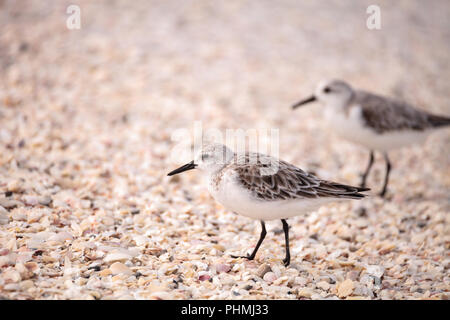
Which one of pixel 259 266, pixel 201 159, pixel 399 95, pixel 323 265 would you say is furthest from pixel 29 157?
pixel 399 95

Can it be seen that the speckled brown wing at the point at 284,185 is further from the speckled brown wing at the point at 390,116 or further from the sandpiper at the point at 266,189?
the speckled brown wing at the point at 390,116

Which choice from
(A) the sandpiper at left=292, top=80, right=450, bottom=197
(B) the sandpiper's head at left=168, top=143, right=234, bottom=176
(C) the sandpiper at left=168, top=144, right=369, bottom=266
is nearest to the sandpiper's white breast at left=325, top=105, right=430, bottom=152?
(A) the sandpiper at left=292, top=80, right=450, bottom=197

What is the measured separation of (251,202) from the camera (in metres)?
4.34

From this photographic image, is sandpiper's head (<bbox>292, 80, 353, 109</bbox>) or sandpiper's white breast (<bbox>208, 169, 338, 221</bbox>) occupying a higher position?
sandpiper's head (<bbox>292, 80, 353, 109</bbox>)

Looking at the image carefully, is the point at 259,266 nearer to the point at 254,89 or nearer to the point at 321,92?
the point at 321,92

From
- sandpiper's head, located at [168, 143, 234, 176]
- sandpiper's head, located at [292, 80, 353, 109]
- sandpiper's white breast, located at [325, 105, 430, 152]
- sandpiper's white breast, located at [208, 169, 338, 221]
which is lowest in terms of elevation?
sandpiper's white breast, located at [208, 169, 338, 221]

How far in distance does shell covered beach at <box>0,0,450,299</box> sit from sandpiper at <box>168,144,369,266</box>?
0.61 meters

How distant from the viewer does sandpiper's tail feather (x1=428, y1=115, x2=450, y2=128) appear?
7.04m

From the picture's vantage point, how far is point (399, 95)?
9648mm

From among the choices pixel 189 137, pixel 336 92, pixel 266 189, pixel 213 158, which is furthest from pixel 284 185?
pixel 189 137

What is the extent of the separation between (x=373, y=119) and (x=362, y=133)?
0.88 ft

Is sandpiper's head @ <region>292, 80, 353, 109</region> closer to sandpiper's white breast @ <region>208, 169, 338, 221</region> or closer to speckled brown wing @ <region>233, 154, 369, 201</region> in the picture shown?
speckled brown wing @ <region>233, 154, 369, 201</region>

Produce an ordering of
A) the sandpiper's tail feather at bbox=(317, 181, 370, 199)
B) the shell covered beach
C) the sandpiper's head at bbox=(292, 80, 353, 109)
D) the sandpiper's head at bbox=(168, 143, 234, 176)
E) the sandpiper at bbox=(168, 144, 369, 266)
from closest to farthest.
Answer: the shell covered beach
the sandpiper at bbox=(168, 144, 369, 266)
the sandpiper's tail feather at bbox=(317, 181, 370, 199)
the sandpiper's head at bbox=(168, 143, 234, 176)
the sandpiper's head at bbox=(292, 80, 353, 109)

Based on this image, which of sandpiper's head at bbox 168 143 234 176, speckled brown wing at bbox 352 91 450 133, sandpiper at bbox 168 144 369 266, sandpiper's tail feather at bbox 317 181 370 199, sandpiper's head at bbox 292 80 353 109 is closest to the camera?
sandpiper at bbox 168 144 369 266
